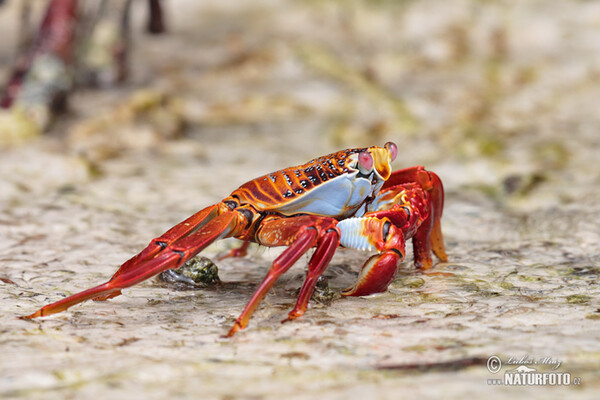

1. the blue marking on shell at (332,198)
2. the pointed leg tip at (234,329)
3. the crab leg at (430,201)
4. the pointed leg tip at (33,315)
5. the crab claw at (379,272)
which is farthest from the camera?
the crab leg at (430,201)

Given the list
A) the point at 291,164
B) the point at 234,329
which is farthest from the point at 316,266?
the point at 291,164

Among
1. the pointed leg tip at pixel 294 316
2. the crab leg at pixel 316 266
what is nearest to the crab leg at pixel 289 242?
the crab leg at pixel 316 266

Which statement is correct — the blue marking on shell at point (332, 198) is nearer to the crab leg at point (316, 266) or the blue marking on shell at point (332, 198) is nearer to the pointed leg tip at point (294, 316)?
the crab leg at point (316, 266)

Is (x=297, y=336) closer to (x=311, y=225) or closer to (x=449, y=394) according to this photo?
(x=311, y=225)

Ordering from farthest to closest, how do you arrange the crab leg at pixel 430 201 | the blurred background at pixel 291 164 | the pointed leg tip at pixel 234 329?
the crab leg at pixel 430 201, the pointed leg tip at pixel 234 329, the blurred background at pixel 291 164

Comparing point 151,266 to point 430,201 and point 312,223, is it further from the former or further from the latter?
point 430,201

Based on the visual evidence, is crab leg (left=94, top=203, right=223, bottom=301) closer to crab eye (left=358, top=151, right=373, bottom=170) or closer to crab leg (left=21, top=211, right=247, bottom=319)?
crab leg (left=21, top=211, right=247, bottom=319)

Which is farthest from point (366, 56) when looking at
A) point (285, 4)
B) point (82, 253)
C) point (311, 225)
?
point (311, 225)
